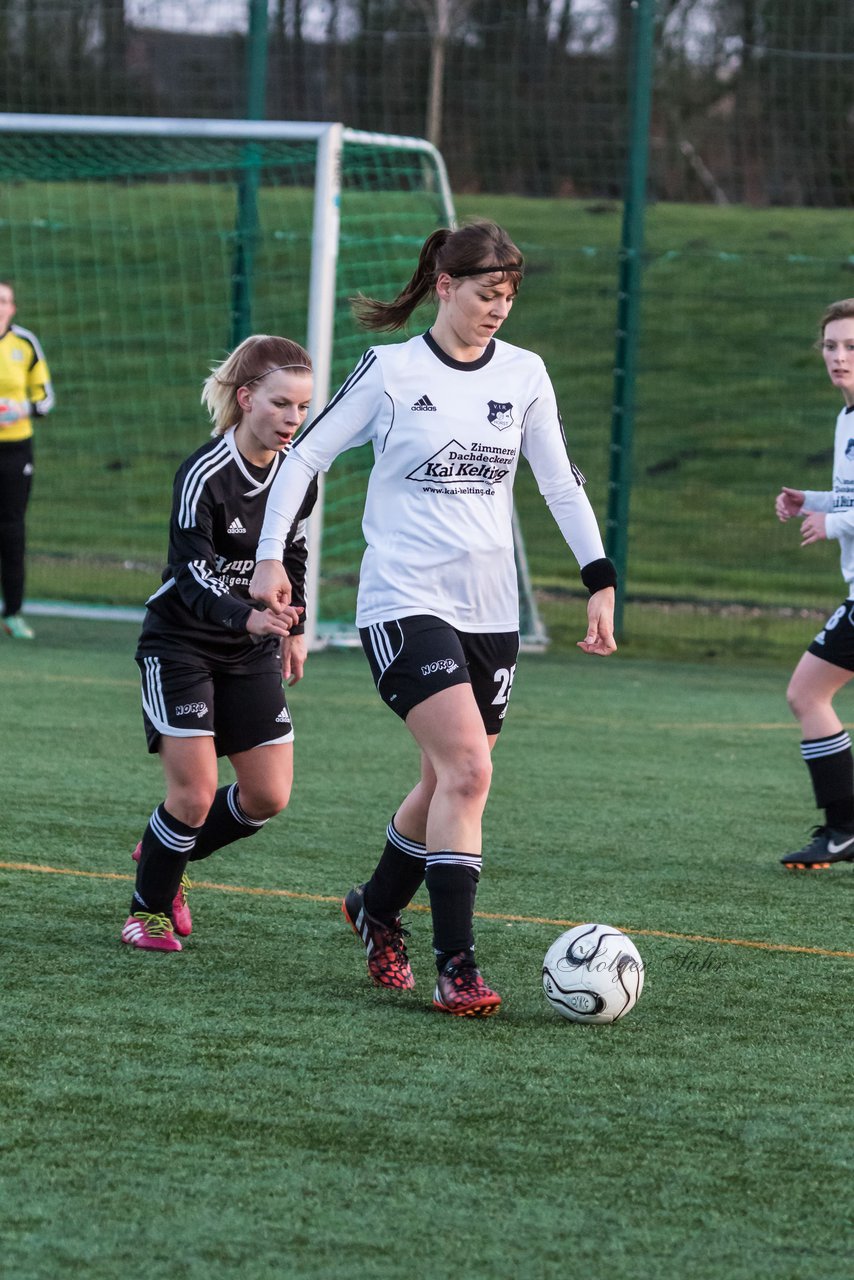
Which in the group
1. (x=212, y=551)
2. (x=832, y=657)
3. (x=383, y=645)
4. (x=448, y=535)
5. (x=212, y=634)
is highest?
(x=448, y=535)

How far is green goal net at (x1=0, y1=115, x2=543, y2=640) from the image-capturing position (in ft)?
37.1

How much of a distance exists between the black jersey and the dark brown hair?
1.52ft

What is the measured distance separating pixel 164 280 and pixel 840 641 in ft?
54.7

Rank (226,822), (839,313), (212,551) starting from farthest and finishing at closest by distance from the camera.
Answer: (839,313), (226,822), (212,551)

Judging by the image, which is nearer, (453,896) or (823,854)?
(453,896)

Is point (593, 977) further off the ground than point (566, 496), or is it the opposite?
point (566, 496)

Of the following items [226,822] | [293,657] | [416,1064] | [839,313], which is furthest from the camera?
[839,313]

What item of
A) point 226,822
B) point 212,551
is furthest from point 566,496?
point 226,822

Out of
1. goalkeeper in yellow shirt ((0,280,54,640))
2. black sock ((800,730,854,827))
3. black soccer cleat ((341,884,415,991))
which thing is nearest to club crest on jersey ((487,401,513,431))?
black soccer cleat ((341,884,415,991))

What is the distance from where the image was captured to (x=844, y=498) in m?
6.04

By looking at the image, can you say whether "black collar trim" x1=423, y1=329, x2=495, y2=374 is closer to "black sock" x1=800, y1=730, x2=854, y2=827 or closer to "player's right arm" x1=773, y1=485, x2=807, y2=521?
"player's right arm" x1=773, y1=485, x2=807, y2=521

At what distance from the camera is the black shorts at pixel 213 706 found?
4488 mm

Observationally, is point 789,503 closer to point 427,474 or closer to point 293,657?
point 293,657

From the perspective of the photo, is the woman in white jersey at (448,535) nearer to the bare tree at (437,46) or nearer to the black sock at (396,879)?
the black sock at (396,879)
